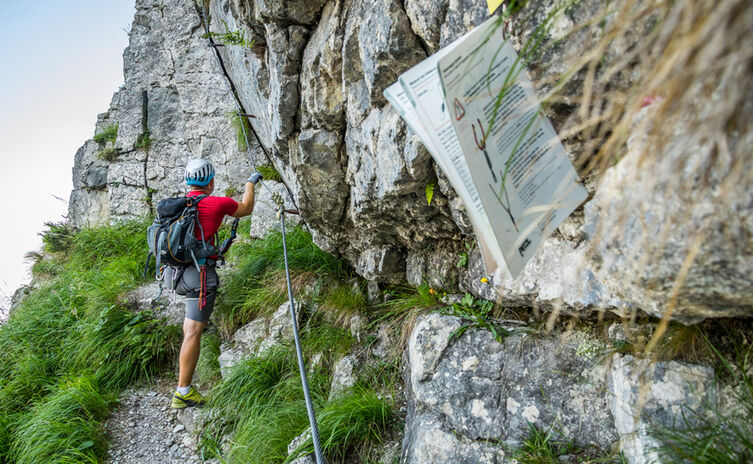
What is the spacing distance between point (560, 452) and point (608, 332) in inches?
24.5

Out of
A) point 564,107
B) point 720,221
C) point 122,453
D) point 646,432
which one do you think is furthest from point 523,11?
point 122,453

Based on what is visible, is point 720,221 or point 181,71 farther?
point 181,71

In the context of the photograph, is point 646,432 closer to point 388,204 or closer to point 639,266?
point 639,266

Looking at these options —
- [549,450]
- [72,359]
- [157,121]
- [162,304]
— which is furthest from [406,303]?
[157,121]

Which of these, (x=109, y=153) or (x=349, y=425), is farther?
(x=109, y=153)

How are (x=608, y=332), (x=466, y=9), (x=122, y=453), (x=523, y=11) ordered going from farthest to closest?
1. (x=122, y=453)
2. (x=608, y=332)
3. (x=466, y=9)
4. (x=523, y=11)

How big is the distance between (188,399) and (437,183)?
3.58 meters

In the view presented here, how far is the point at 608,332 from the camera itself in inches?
81.4

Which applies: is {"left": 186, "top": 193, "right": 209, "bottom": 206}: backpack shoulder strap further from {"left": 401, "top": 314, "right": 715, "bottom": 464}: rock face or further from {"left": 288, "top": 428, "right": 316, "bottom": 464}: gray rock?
{"left": 401, "top": 314, "right": 715, "bottom": 464}: rock face

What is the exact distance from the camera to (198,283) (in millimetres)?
4238

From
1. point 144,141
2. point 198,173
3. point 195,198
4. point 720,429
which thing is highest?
point 144,141

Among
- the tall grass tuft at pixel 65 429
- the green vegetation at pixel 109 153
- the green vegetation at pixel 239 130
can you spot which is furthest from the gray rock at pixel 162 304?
the green vegetation at pixel 109 153

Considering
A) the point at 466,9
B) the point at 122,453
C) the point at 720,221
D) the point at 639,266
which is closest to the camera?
the point at 720,221

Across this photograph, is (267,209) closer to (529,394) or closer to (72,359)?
(72,359)
